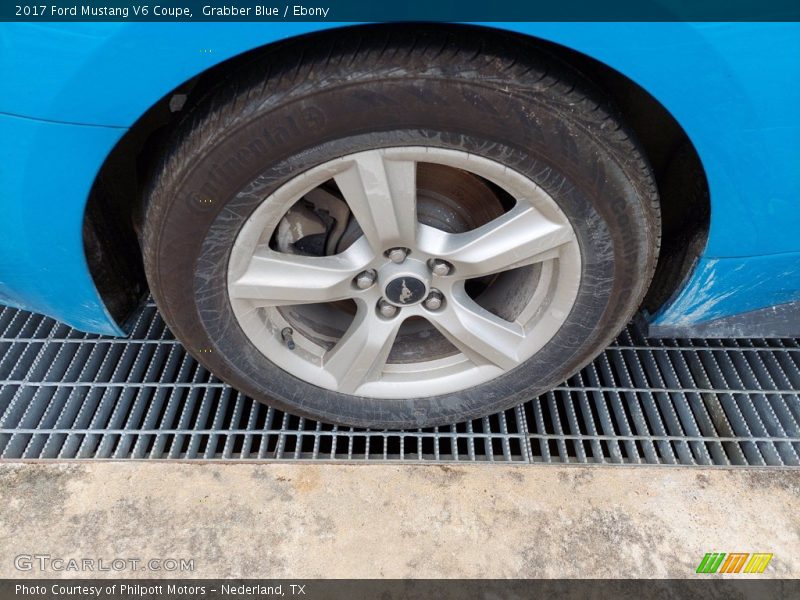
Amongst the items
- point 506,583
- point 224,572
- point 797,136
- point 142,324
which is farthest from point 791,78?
point 142,324

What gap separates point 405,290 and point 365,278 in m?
0.11

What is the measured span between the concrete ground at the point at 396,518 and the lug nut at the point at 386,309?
0.49 metres

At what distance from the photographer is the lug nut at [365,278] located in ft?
5.31

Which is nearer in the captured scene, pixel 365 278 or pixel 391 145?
pixel 391 145

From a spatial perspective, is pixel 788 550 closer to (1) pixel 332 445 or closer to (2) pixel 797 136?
(2) pixel 797 136

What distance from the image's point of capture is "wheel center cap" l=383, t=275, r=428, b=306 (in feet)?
5.27

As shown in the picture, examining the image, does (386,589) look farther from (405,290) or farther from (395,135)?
(395,135)

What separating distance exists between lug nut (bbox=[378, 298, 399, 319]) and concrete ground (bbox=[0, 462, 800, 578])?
486mm

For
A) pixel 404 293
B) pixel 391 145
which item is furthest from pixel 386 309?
pixel 391 145

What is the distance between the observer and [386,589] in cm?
162

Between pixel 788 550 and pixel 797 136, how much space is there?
112cm
